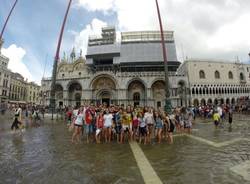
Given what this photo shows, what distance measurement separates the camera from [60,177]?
14.9 ft

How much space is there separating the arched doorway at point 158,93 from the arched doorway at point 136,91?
2.77 meters

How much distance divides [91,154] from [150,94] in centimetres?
3600

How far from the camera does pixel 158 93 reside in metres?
43.8

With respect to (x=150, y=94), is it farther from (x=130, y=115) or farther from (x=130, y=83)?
(x=130, y=115)

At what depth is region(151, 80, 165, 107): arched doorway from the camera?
4366cm

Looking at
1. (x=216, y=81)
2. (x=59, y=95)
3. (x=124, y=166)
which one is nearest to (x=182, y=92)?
(x=216, y=81)

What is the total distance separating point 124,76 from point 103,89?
6.33 metres

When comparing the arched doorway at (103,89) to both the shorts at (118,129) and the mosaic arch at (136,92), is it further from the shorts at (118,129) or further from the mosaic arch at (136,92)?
the shorts at (118,129)

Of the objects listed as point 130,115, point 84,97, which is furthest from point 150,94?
point 130,115

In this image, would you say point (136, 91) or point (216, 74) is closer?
point (136, 91)

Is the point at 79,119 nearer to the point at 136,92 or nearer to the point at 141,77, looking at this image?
the point at 141,77

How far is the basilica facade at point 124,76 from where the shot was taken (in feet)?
139

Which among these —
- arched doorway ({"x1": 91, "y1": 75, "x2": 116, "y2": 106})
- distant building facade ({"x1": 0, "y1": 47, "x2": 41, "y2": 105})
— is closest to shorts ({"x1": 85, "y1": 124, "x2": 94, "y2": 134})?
arched doorway ({"x1": 91, "y1": 75, "x2": 116, "y2": 106})

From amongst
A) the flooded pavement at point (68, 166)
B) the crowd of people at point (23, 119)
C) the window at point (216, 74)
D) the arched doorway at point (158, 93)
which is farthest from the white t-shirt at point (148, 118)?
the window at point (216, 74)
